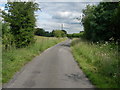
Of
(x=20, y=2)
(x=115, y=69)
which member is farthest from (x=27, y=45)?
(x=115, y=69)

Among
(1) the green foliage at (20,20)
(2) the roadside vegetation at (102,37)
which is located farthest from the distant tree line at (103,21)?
(1) the green foliage at (20,20)

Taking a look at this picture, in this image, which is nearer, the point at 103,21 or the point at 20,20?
the point at 20,20

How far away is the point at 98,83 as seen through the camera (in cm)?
705

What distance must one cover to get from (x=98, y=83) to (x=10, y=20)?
1244 centimetres

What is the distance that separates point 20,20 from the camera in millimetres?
17312

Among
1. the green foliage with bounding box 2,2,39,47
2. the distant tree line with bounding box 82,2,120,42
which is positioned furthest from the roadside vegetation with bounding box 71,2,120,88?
the green foliage with bounding box 2,2,39,47

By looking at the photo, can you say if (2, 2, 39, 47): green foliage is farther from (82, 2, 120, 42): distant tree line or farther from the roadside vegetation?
(82, 2, 120, 42): distant tree line

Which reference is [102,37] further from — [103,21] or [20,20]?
[20,20]

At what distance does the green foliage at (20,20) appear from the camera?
1720cm

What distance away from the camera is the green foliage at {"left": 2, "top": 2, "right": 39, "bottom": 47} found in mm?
17203

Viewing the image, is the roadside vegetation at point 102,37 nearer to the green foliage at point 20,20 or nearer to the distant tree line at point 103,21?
the distant tree line at point 103,21

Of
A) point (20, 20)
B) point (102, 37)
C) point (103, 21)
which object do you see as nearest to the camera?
point (20, 20)

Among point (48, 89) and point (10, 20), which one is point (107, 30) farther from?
point (48, 89)

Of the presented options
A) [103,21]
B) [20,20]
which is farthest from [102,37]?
[20,20]
